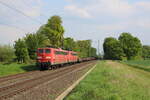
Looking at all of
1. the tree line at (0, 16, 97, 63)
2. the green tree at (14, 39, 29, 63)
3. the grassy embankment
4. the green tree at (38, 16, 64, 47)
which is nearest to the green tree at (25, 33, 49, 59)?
the tree line at (0, 16, 97, 63)

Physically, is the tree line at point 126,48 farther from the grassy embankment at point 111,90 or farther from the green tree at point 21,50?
the grassy embankment at point 111,90

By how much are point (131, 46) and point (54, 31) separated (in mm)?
48339

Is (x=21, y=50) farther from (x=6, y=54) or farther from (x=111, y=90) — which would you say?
(x=111, y=90)

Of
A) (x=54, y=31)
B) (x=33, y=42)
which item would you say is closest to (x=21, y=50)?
(x=33, y=42)

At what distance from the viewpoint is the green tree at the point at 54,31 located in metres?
57.4

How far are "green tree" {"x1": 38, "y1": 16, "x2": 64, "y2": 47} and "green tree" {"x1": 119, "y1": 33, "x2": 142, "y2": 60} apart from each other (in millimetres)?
44731

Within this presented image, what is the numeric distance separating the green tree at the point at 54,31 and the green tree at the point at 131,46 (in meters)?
44.7

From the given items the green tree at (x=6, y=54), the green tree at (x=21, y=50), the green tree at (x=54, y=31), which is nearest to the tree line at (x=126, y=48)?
the green tree at (x=54, y=31)

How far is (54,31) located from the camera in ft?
189

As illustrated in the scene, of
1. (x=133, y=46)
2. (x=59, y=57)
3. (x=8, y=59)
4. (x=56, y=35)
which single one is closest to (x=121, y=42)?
(x=133, y=46)

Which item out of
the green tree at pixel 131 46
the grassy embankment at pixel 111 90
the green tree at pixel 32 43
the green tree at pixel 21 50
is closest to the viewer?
the grassy embankment at pixel 111 90

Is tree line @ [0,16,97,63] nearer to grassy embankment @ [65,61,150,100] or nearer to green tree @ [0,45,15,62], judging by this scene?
green tree @ [0,45,15,62]

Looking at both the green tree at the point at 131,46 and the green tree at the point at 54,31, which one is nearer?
the green tree at the point at 54,31

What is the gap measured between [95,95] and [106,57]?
107 m
